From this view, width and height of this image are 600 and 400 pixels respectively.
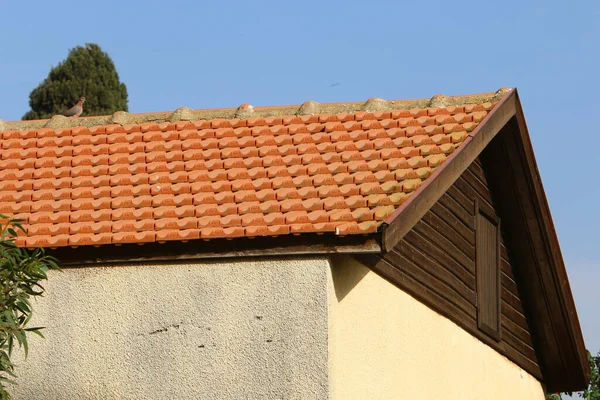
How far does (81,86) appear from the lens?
35375 mm

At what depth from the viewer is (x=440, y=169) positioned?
10594 mm

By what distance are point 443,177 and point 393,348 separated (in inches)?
65.8

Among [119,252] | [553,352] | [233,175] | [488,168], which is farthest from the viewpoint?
[553,352]

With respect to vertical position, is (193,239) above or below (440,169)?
below

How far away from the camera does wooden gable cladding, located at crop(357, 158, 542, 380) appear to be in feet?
37.2

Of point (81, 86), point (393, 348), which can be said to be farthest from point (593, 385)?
point (81, 86)

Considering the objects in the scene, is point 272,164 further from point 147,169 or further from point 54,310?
point 54,310

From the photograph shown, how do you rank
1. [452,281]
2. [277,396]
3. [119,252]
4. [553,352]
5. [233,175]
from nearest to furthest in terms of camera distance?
[277,396] → [119,252] → [233,175] → [452,281] → [553,352]

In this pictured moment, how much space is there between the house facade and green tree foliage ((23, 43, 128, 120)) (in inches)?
885

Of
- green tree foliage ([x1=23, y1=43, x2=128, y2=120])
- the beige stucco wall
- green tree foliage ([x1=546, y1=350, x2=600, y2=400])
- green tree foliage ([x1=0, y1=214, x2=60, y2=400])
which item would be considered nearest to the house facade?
the beige stucco wall

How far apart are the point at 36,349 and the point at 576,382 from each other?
784cm

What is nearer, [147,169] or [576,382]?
[147,169]

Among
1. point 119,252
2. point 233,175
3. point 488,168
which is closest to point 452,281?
point 488,168

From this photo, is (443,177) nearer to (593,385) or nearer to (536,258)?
(536,258)
